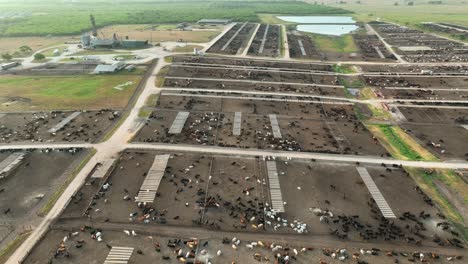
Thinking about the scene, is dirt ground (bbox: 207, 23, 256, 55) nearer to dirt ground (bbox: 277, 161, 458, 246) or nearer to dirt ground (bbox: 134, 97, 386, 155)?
dirt ground (bbox: 134, 97, 386, 155)

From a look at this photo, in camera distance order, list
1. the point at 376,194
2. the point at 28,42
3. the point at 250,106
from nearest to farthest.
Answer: the point at 376,194
the point at 250,106
the point at 28,42

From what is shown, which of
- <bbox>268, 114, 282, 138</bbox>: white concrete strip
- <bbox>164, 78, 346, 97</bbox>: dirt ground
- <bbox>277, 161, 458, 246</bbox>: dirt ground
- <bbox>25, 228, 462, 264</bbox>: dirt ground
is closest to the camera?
<bbox>25, 228, 462, 264</bbox>: dirt ground

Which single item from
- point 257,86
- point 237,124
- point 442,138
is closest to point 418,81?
point 442,138

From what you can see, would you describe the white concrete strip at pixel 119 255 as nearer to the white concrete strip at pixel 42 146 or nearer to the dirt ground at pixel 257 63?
the white concrete strip at pixel 42 146

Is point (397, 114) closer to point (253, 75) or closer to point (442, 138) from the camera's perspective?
point (442, 138)

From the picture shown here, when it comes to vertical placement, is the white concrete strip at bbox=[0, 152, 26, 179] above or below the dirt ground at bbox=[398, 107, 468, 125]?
below

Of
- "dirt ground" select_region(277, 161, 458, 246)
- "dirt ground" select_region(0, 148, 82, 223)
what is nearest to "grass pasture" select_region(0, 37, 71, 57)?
"dirt ground" select_region(0, 148, 82, 223)
